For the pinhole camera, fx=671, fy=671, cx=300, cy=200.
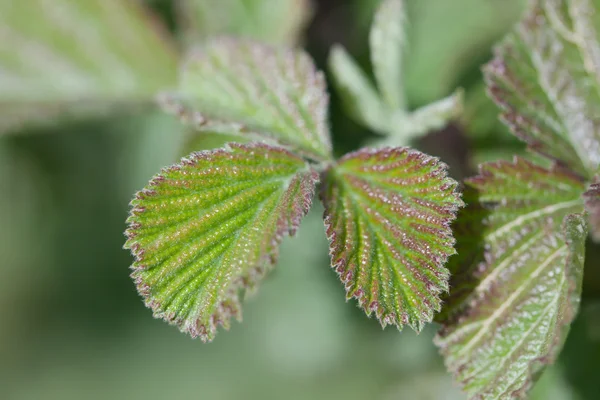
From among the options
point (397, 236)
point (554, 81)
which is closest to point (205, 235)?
point (397, 236)

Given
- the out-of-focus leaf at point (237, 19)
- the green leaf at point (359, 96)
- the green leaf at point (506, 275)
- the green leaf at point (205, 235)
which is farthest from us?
the out-of-focus leaf at point (237, 19)

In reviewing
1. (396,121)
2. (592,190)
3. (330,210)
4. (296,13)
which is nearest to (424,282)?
(330,210)

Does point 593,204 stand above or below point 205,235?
below

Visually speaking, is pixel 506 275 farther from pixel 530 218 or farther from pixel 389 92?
pixel 389 92

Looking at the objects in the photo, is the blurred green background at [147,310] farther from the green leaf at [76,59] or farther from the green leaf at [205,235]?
the green leaf at [205,235]

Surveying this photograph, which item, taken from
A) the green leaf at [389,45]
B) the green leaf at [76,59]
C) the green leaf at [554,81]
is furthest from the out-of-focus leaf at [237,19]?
the green leaf at [554,81]

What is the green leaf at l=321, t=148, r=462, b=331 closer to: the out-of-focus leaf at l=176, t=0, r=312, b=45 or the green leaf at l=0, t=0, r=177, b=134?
the out-of-focus leaf at l=176, t=0, r=312, b=45
